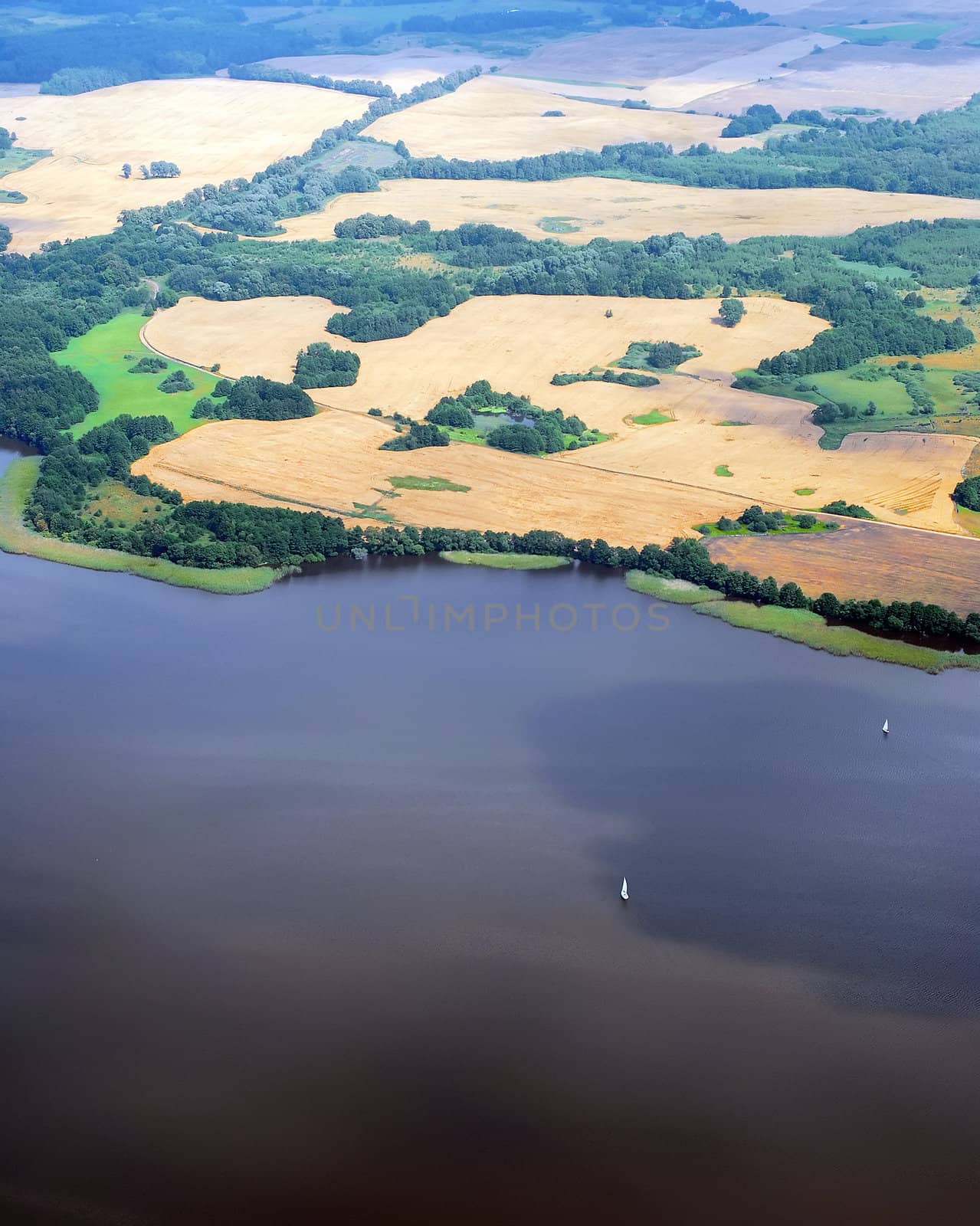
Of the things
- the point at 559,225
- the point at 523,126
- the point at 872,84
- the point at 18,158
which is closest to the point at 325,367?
the point at 559,225

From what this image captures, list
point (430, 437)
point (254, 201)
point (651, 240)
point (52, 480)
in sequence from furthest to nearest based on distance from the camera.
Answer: point (254, 201) → point (651, 240) → point (430, 437) → point (52, 480)

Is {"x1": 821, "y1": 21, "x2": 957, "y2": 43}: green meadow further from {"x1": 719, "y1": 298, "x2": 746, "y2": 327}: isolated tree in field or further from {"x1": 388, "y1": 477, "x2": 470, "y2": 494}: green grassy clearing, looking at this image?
{"x1": 388, "y1": 477, "x2": 470, "y2": 494}: green grassy clearing

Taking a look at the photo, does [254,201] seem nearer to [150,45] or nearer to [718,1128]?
[150,45]

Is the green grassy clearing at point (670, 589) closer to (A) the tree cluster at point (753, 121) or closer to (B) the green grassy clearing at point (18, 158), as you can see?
(A) the tree cluster at point (753, 121)

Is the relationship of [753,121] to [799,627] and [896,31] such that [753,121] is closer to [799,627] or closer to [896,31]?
[896,31]

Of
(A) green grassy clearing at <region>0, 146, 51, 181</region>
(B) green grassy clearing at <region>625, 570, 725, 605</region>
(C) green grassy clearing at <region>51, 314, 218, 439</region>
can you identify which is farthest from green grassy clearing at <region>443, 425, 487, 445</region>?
(A) green grassy clearing at <region>0, 146, 51, 181</region>

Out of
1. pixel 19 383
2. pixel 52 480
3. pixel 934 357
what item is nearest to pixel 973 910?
pixel 52 480

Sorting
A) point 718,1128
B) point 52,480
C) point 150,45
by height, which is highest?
point 150,45
